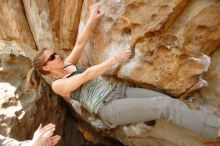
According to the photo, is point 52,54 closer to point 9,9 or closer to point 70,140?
point 9,9

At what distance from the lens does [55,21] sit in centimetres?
541

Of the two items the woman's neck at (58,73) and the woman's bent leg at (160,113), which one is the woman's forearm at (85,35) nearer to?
the woman's neck at (58,73)

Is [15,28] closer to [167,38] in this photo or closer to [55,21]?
[55,21]

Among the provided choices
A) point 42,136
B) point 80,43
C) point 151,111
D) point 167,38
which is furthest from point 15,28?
point 151,111

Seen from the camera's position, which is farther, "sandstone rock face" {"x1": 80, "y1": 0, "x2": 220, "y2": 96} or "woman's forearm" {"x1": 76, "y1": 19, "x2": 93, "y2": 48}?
"woman's forearm" {"x1": 76, "y1": 19, "x2": 93, "y2": 48}

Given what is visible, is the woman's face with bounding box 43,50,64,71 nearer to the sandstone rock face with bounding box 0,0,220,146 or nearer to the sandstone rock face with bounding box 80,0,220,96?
the sandstone rock face with bounding box 0,0,220,146

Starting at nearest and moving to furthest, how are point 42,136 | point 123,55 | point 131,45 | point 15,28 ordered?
point 42,136 → point 123,55 → point 131,45 → point 15,28

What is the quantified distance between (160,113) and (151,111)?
0.12 metres

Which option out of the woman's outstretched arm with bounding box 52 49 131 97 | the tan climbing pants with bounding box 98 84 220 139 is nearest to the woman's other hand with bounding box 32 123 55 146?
the woman's outstretched arm with bounding box 52 49 131 97

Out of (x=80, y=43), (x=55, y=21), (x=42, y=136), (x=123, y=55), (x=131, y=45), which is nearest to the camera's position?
(x=42, y=136)

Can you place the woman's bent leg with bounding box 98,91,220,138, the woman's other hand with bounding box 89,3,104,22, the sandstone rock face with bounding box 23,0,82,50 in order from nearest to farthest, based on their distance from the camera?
the woman's bent leg with bounding box 98,91,220,138
the woman's other hand with bounding box 89,3,104,22
the sandstone rock face with bounding box 23,0,82,50

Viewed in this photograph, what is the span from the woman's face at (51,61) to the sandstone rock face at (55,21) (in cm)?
105

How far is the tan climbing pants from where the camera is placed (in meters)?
3.61

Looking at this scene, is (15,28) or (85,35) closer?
(85,35)
